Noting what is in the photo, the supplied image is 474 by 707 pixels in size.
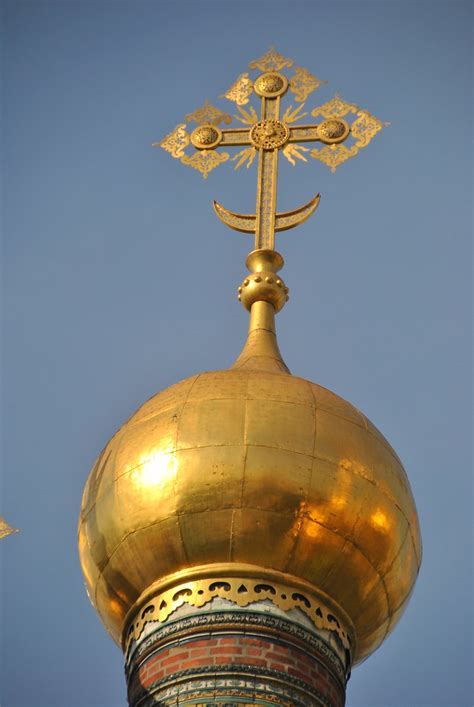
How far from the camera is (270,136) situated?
17266 mm

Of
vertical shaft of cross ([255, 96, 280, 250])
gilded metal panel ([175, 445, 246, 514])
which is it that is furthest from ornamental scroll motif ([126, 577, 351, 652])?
vertical shaft of cross ([255, 96, 280, 250])

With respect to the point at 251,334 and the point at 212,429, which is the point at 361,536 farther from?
the point at 251,334

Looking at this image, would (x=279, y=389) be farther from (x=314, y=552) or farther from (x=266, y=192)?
(x=266, y=192)

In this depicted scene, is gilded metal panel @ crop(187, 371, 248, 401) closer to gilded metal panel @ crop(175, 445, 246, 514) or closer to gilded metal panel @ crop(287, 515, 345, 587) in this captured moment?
gilded metal panel @ crop(175, 445, 246, 514)

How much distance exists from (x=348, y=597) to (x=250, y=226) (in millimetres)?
4629

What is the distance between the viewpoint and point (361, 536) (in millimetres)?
13125

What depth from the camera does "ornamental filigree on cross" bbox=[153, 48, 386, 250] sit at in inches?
659

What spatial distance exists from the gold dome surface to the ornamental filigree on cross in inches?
126

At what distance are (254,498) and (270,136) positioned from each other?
17.7 ft

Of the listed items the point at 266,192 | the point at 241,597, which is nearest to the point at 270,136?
the point at 266,192

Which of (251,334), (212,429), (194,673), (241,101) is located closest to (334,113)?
(241,101)

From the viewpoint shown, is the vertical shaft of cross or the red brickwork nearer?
the red brickwork

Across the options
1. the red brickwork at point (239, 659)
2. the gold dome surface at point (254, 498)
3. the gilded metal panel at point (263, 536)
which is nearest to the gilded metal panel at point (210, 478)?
the gold dome surface at point (254, 498)

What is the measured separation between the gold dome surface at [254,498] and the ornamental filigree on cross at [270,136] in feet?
10.5
